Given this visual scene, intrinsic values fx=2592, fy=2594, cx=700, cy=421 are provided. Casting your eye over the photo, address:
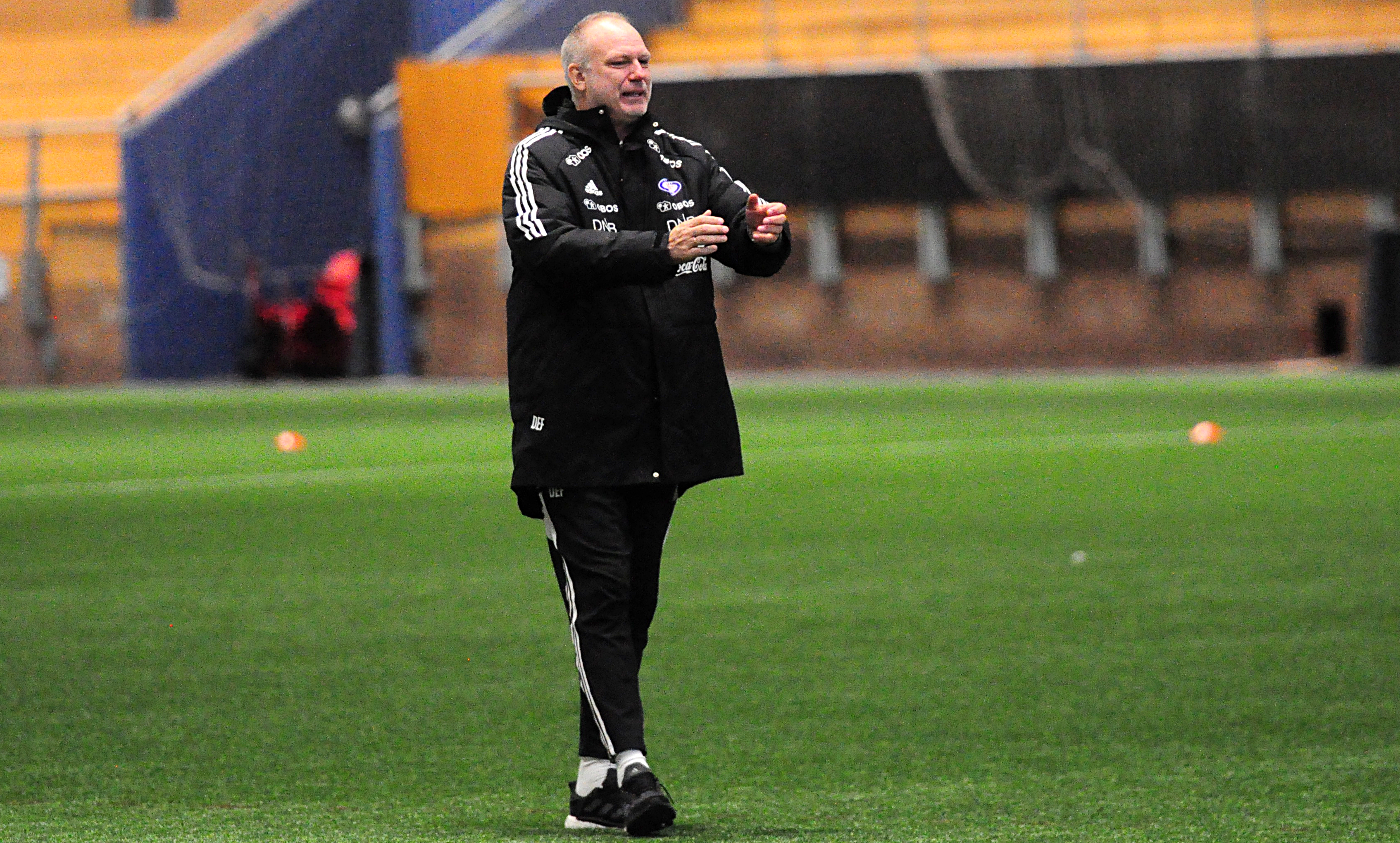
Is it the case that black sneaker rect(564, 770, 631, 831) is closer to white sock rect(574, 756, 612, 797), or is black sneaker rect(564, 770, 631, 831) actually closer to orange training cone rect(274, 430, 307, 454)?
white sock rect(574, 756, 612, 797)

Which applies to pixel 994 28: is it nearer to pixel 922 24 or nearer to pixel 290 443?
pixel 922 24

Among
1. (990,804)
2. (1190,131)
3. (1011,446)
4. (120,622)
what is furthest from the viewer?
(1190,131)

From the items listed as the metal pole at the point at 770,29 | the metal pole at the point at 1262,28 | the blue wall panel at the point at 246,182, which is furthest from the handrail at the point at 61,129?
the metal pole at the point at 1262,28

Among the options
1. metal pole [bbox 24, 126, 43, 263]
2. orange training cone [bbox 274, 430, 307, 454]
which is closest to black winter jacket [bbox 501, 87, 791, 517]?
orange training cone [bbox 274, 430, 307, 454]

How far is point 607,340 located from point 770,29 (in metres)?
27.4

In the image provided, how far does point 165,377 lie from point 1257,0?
1527cm

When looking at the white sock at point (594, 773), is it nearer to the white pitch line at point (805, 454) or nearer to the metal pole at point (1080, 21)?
the white pitch line at point (805, 454)

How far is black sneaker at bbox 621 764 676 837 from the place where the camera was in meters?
4.95

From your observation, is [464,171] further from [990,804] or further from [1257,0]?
[990,804]

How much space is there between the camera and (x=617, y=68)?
16.7ft

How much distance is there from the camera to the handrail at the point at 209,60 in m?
35.9

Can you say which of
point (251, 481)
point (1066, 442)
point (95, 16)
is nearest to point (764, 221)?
point (251, 481)

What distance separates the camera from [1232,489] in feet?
45.2

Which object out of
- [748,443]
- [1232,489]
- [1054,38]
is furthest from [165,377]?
[1232,489]
